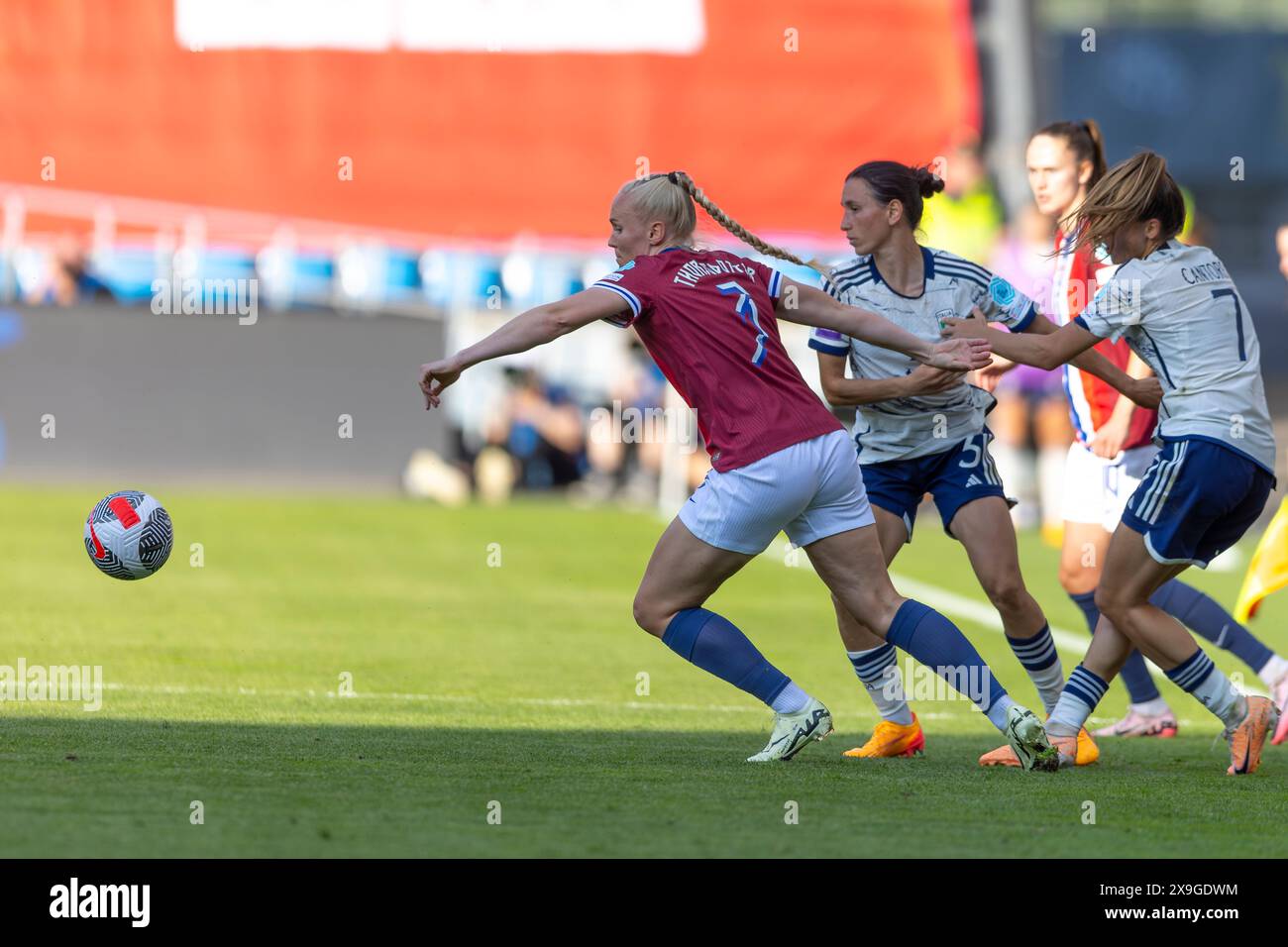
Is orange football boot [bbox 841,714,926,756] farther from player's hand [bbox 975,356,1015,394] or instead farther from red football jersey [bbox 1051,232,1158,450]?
red football jersey [bbox 1051,232,1158,450]

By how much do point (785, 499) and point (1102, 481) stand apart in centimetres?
216

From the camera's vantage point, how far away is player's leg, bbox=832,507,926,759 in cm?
711

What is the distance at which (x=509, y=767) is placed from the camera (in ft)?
20.9

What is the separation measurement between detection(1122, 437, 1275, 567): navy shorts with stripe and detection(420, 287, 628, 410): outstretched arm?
1.92m

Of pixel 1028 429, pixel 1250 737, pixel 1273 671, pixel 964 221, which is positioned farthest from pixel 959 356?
pixel 1028 429

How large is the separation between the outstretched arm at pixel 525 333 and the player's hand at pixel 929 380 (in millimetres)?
1179

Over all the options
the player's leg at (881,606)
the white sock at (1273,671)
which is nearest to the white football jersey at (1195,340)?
the player's leg at (881,606)

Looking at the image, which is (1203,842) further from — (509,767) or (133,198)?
(133,198)

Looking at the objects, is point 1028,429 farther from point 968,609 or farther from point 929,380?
point 929,380

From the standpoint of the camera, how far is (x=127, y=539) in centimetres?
796

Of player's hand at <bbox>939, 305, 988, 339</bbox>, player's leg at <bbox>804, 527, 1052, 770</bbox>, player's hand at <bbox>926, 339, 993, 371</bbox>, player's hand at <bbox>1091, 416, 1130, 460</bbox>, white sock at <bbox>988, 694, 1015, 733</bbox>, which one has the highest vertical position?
player's hand at <bbox>939, 305, 988, 339</bbox>

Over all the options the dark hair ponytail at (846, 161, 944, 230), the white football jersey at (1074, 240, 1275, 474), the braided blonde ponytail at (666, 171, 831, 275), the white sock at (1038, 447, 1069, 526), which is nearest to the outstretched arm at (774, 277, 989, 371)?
the braided blonde ponytail at (666, 171, 831, 275)

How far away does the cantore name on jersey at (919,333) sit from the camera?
699cm
